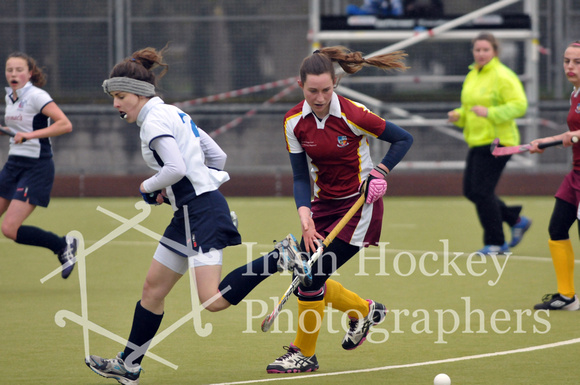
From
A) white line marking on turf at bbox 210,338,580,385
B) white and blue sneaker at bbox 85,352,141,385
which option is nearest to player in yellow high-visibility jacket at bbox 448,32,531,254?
white line marking on turf at bbox 210,338,580,385

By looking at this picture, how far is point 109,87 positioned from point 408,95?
11.6 metres

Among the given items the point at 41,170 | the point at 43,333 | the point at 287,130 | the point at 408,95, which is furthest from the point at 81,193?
the point at 287,130

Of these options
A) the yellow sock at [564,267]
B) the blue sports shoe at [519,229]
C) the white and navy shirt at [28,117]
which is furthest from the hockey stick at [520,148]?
the white and navy shirt at [28,117]

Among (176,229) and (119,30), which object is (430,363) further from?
(119,30)

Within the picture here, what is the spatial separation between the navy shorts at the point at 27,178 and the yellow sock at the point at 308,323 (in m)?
3.01

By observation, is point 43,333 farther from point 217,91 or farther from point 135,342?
point 217,91

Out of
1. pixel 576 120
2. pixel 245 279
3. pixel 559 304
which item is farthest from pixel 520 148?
pixel 245 279

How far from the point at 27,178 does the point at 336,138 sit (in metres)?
3.23

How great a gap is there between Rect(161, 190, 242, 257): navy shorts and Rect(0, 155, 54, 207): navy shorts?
113 inches

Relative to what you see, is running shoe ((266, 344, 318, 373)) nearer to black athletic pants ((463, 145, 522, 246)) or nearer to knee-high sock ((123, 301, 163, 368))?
knee-high sock ((123, 301, 163, 368))

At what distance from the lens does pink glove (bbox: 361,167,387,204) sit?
4535 millimetres

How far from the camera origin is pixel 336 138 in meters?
4.59

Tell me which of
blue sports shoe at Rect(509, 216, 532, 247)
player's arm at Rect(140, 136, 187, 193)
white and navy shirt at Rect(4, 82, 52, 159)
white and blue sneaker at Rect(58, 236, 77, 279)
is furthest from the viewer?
blue sports shoe at Rect(509, 216, 532, 247)

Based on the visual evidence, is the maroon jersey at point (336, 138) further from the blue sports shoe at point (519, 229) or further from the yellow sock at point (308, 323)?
the blue sports shoe at point (519, 229)
